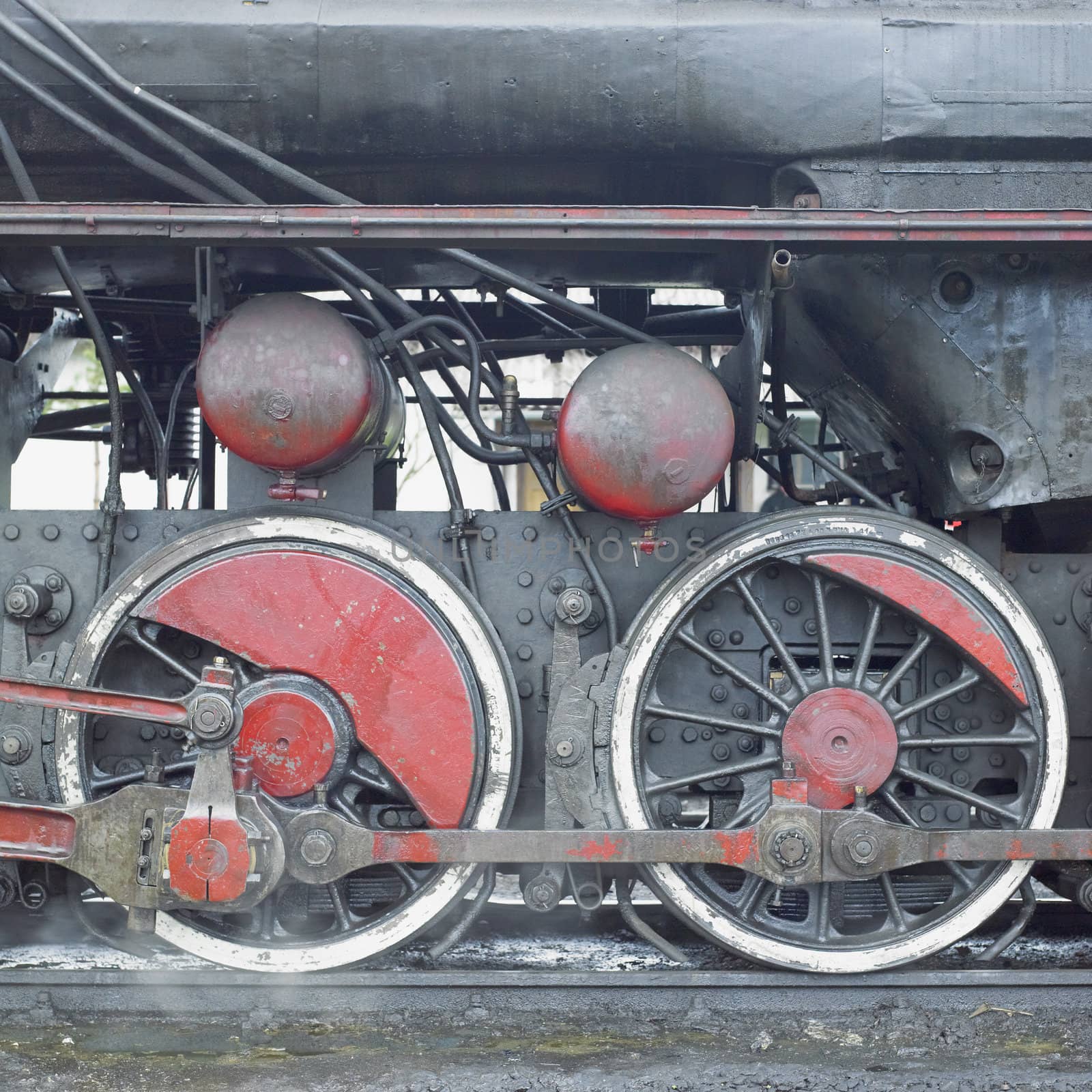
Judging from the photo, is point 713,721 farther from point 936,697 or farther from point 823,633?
point 936,697

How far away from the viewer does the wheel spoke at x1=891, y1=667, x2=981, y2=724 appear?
3.23 m

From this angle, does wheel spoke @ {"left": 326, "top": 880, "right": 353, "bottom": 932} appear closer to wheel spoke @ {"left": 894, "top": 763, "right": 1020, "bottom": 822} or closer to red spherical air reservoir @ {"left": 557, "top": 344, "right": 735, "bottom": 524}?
red spherical air reservoir @ {"left": 557, "top": 344, "right": 735, "bottom": 524}

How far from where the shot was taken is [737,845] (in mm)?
3068

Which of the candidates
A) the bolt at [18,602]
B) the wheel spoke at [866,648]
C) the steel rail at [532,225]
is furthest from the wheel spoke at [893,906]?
the bolt at [18,602]

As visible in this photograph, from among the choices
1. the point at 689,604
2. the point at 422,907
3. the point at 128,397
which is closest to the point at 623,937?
the point at 422,907

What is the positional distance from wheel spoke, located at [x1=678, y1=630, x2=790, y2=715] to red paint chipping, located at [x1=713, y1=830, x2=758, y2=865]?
364 mm

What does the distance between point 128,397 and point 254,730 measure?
1659 mm

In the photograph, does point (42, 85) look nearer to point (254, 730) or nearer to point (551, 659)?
point (254, 730)

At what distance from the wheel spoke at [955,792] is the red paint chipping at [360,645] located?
3.82ft

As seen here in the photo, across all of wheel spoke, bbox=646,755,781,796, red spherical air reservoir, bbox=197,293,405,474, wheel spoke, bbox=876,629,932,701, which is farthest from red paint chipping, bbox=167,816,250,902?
wheel spoke, bbox=876,629,932,701

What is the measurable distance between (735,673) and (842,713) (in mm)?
294

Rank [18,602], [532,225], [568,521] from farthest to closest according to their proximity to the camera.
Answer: [568,521] < [18,602] < [532,225]

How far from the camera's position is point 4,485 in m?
3.66

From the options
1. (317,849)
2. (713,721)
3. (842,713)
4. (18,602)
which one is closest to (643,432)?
(713,721)
